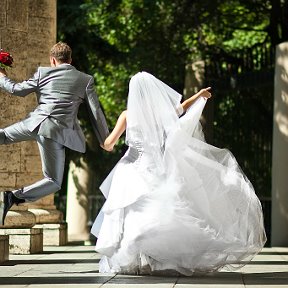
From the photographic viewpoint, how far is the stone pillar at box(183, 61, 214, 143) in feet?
70.1

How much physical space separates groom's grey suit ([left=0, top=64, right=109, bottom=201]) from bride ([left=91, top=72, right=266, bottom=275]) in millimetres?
436

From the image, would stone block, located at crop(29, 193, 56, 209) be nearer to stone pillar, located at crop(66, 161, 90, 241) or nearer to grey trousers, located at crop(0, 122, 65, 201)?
grey trousers, located at crop(0, 122, 65, 201)

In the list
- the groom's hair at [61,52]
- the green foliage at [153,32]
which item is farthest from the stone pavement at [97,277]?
the green foliage at [153,32]

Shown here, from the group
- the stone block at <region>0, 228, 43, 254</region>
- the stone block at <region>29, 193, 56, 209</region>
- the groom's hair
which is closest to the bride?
the groom's hair

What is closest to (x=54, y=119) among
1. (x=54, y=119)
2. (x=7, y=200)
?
(x=54, y=119)

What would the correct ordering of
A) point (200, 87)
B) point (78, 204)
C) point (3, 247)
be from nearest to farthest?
point (3, 247), point (200, 87), point (78, 204)

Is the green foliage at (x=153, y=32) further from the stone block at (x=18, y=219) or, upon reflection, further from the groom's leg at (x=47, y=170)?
the groom's leg at (x=47, y=170)

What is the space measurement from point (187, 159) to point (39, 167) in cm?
694

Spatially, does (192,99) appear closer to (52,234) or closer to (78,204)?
(52,234)

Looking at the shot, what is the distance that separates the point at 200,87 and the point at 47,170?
431 inches

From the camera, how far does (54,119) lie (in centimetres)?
1160

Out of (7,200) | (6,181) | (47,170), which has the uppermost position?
(47,170)

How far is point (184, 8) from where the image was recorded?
26.8 m

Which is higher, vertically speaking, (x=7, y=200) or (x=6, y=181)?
(x=7, y=200)
